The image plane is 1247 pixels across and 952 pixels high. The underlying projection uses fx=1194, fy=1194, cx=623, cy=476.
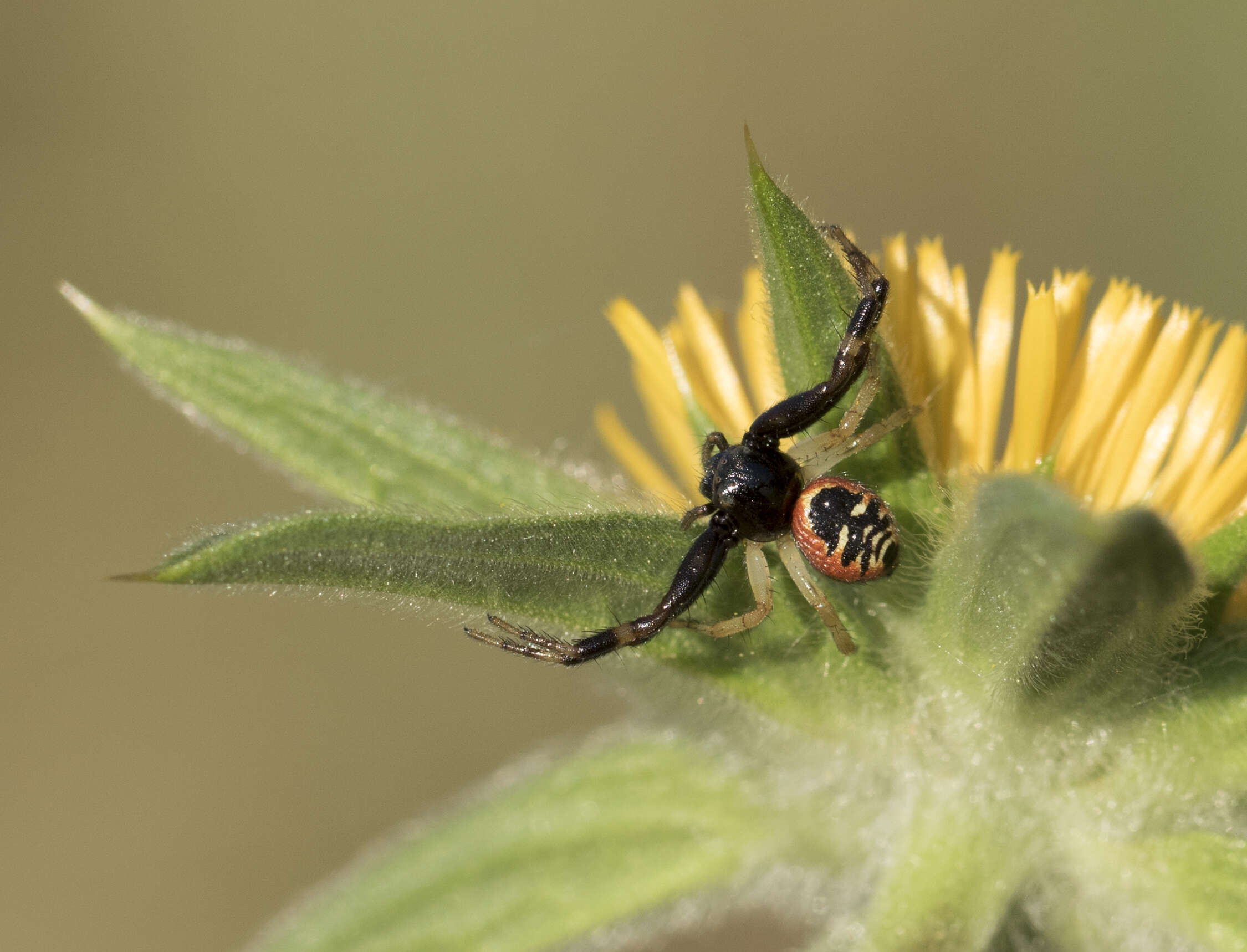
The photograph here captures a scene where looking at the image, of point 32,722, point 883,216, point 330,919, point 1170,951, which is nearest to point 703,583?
point 1170,951

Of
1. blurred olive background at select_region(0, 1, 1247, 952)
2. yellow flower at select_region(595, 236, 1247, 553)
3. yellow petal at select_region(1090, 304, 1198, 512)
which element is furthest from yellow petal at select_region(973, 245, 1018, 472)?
blurred olive background at select_region(0, 1, 1247, 952)

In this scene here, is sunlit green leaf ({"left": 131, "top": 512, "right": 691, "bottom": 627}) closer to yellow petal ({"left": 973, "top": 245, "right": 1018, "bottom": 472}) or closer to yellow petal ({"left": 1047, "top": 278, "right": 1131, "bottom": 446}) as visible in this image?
yellow petal ({"left": 973, "top": 245, "right": 1018, "bottom": 472})

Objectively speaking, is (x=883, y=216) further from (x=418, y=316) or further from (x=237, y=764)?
(x=237, y=764)

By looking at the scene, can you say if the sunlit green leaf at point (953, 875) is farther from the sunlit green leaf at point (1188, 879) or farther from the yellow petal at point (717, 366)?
the yellow petal at point (717, 366)

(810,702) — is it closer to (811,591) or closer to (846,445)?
(811,591)

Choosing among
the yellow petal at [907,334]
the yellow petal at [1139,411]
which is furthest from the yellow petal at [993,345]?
the yellow petal at [1139,411]

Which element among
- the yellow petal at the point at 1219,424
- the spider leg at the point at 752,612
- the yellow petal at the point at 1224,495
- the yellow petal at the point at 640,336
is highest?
Result: the yellow petal at the point at 640,336
